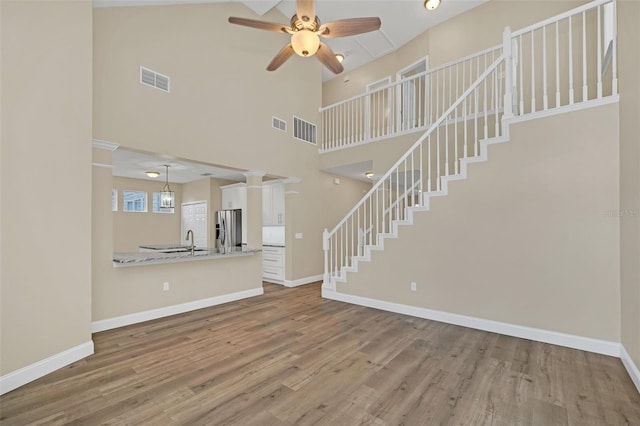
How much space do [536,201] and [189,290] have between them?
4.73 metres

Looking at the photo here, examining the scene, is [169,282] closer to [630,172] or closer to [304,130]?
[304,130]

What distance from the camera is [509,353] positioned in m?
2.90

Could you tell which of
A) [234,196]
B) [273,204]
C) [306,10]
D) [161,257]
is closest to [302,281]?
[273,204]

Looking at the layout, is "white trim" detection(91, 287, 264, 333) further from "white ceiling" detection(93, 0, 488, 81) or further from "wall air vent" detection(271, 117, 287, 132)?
"white ceiling" detection(93, 0, 488, 81)

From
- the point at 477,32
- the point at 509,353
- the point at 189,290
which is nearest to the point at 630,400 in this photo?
the point at 509,353

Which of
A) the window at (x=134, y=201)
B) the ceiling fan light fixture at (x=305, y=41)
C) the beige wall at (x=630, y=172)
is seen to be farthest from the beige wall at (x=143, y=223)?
the beige wall at (x=630, y=172)

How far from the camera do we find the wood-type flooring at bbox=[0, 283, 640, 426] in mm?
1951

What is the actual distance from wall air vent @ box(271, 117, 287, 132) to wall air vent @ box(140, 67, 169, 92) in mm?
1930

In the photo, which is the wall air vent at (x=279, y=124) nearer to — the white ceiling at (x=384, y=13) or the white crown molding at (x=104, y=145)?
the white ceiling at (x=384, y=13)

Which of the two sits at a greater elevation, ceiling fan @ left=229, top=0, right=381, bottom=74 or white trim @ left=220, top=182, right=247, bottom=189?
ceiling fan @ left=229, top=0, right=381, bottom=74

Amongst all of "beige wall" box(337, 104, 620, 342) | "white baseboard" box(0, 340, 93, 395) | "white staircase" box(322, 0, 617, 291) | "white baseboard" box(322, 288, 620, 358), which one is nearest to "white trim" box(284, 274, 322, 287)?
"white staircase" box(322, 0, 617, 291)

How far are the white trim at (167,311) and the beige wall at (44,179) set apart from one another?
30.1 inches

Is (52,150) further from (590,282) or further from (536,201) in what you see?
(590,282)

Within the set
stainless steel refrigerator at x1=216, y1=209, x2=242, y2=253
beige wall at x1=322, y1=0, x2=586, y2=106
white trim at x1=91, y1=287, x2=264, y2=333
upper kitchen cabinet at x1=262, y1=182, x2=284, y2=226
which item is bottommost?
white trim at x1=91, y1=287, x2=264, y2=333
